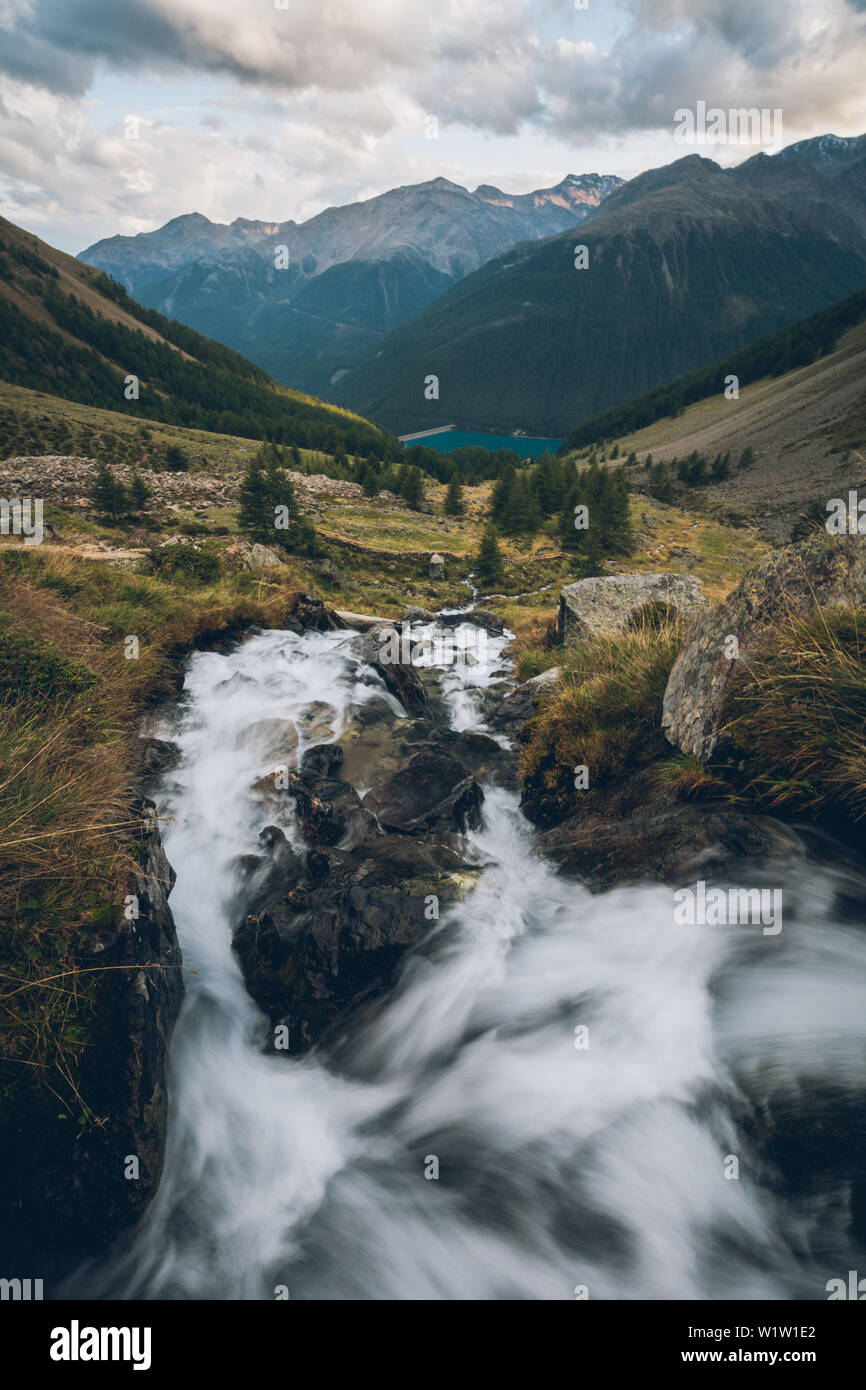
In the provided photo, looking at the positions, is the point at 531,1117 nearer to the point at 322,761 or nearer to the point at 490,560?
the point at 322,761

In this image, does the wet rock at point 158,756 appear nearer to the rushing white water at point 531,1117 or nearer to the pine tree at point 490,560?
the rushing white water at point 531,1117

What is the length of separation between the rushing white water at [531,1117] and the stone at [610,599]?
10781 millimetres

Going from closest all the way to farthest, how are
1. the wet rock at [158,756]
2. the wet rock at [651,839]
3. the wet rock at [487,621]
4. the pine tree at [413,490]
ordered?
the wet rock at [651,839] → the wet rock at [158,756] → the wet rock at [487,621] → the pine tree at [413,490]

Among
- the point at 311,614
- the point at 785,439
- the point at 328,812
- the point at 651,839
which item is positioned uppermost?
the point at 785,439

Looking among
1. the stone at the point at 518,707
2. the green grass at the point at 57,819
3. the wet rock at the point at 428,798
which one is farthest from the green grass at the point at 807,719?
the green grass at the point at 57,819

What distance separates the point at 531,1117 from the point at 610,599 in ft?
50.0

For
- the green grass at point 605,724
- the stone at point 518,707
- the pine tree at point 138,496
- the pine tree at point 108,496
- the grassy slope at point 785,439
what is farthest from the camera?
the grassy slope at point 785,439

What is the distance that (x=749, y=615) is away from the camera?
7.93 metres

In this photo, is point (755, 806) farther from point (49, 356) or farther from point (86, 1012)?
point (49, 356)

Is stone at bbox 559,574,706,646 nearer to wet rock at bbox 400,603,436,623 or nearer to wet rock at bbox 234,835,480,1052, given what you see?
wet rock at bbox 400,603,436,623

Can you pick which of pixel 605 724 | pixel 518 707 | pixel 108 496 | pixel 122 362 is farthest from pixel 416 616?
pixel 122 362

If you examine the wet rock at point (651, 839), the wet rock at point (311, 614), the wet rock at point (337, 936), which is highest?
the wet rock at point (311, 614)

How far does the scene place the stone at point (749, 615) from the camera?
289 inches
